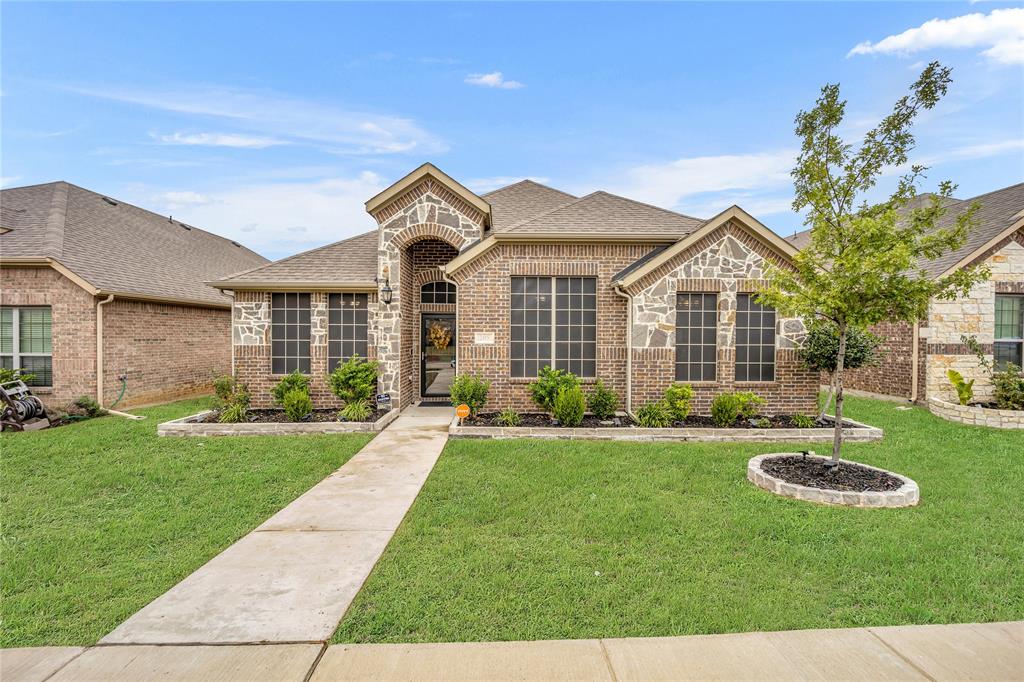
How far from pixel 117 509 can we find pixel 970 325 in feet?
60.9

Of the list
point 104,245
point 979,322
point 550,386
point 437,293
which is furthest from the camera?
point 437,293

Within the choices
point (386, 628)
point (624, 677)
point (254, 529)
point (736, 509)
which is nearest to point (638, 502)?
point (736, 509)

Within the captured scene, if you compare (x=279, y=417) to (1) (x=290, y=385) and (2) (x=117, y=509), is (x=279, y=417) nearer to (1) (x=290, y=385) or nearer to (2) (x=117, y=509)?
(1) (x=290, y=385)

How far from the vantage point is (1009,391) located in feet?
35.5

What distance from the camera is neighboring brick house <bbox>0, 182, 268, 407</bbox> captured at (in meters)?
11.2

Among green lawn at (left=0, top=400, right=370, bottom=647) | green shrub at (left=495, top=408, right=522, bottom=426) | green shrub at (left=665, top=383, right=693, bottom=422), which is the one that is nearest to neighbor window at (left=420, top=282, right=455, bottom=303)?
green shrub at (left=495, top=408, right=522, bottom=426)

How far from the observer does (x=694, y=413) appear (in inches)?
400

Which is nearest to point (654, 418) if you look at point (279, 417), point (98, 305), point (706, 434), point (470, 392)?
point (706, 434)

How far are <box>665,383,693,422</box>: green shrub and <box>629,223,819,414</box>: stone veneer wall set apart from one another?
55 centimetres

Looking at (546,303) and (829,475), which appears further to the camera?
(546,303)

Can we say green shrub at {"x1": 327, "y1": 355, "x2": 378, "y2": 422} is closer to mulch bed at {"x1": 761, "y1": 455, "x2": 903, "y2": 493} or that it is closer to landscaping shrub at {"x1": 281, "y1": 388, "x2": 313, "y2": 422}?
landscaping shrub at {"x1": 281, "y1": 388, "x2": 313, "y2": 422}

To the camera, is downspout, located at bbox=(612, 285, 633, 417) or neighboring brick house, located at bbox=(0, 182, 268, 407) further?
neighboring brick house, located at bbox=(0, 182, 268, 407)

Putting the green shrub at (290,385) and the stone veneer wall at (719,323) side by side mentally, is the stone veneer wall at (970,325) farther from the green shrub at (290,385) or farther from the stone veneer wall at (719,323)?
the green shrub at (290,385)

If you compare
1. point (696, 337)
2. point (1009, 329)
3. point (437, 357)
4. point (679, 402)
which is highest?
point (1009, 329)
